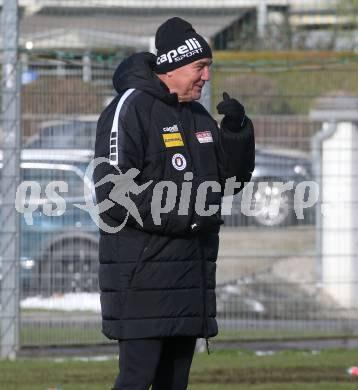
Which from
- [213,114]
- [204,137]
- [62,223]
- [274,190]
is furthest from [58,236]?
[204,137]

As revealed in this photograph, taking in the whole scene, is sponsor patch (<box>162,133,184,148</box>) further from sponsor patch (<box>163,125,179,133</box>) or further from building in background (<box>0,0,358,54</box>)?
building in background (<box>0,0,358,54</box>)

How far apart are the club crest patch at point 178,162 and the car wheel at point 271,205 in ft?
16.8

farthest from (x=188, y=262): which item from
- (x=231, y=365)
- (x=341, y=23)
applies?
(x=341, y=23)

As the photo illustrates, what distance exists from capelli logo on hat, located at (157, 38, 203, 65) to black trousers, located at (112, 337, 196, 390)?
1.25m

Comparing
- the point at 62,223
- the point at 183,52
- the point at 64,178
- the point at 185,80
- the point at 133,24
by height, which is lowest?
the point at 62,223

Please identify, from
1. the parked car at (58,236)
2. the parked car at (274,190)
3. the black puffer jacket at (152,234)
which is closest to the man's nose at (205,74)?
the black puffer jacket at (152,234)

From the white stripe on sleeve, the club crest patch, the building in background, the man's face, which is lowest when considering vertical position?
the club crest patch

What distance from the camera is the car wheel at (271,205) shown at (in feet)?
34.5

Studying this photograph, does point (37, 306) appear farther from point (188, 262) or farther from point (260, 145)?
point (188, 262)

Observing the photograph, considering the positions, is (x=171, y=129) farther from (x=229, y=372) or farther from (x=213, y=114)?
(x=213, y=114)

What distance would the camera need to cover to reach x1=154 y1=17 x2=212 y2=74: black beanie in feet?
18.1

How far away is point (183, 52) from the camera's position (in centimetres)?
553

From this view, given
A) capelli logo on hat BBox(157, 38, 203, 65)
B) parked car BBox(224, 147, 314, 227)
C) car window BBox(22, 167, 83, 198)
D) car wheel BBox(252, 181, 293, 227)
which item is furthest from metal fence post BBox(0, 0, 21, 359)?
capelli logo on hat BBox(157, 38, 203, 65)

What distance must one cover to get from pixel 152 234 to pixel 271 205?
17.4 ft
